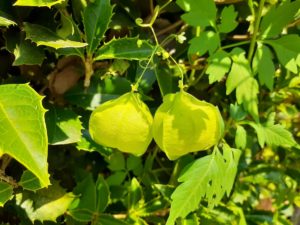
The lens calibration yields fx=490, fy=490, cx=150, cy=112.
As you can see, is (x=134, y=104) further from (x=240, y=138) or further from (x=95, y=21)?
(x=240, y=138)

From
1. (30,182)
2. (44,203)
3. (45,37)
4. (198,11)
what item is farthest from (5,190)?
(198,11)

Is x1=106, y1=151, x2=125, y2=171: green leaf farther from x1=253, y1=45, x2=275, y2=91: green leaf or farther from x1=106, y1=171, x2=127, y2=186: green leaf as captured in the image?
x1=253, y1=45, x2=275, y2=91: green leaf

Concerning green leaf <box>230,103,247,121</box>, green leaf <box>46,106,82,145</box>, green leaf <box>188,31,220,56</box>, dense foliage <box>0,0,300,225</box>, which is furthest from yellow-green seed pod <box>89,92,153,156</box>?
green leaf <box>230,103,247,121</box>

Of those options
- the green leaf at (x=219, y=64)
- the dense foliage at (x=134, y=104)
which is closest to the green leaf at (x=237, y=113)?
the dense foliage at (x=134, y=104)

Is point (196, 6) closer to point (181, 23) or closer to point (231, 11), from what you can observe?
point (231, 11)

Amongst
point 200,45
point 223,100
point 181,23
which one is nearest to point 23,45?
point 200,45
